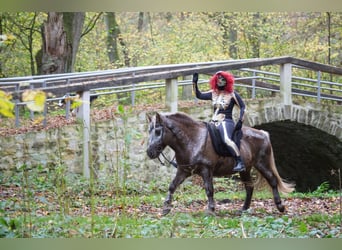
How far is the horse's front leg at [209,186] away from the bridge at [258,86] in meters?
0.78

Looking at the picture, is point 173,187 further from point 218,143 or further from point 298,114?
point 298,114

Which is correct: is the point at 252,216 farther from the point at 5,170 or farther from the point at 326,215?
the point at 5,170

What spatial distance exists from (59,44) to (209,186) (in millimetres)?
2416

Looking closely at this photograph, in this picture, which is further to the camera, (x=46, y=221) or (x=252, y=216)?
(x=252, y=216)

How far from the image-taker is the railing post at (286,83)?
22.0ft

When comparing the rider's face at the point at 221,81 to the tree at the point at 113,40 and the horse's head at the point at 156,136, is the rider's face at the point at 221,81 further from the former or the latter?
the tree at the point at 113,40

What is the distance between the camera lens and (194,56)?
24.5ft

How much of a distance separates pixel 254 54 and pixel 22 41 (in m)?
2.61

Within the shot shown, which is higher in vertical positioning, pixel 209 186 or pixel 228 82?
pixel 228 82

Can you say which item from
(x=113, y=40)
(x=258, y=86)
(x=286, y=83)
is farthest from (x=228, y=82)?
(x=113, y=40)

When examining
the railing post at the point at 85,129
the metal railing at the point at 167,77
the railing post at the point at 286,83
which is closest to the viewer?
the metal railing at the point at 167,77

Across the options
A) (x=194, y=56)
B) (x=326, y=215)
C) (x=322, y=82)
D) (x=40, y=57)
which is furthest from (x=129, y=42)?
(x=326, y=215)

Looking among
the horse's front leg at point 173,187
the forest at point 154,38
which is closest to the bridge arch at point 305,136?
the forest at point 154,38

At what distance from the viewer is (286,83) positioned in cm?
696
